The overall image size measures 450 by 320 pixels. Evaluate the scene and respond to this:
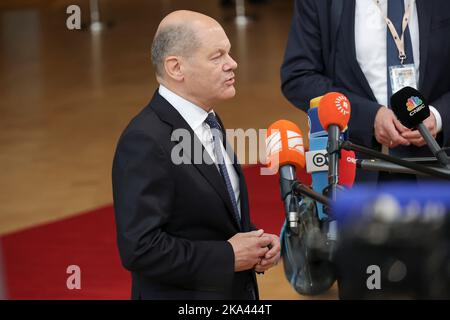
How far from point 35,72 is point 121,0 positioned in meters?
4.57

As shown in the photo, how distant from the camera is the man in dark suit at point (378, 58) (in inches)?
135

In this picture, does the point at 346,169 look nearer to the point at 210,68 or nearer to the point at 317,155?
the point at 317,155

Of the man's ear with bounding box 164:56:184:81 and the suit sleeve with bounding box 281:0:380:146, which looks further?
the suit sleeve with bounding box 281:0:380:146

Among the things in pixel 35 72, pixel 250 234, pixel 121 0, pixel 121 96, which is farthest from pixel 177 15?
pixel 121 0

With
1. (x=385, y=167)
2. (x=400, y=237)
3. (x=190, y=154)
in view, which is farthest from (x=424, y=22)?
(x=400, y=237)

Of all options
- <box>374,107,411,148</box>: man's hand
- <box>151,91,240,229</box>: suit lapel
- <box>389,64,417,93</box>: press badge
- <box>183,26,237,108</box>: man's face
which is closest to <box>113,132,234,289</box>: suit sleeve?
<box>151,91,240,229</box>: suit lapel

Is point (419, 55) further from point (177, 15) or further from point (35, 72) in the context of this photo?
point (35, 72)

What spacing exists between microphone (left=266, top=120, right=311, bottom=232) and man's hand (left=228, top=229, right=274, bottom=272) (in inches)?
6.6

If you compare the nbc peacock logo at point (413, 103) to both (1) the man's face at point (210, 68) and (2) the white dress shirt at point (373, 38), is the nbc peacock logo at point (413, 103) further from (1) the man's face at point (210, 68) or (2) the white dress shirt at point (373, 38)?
(2) the white dress shirt at point (373, 38)

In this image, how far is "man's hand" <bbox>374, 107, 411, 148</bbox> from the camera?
335cm

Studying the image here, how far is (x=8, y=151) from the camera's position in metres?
8.16

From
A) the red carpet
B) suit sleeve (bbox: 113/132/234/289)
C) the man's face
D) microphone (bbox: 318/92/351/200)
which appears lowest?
the red carpet

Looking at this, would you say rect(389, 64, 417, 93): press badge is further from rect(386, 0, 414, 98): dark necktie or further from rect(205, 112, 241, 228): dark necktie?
rect(205, 112, 241, 228): dark necktie

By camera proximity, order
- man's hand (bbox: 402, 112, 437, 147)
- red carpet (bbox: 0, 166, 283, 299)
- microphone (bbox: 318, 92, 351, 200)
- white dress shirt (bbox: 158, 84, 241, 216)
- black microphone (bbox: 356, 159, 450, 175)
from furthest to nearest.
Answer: red carpet (bbox: 0, 166, 283, 299) → man's hand (bbox: 402, 112, 437, 147) → white dress shirt (bbox: 158, 84, 241, 216) → microphone (bbox: 318, 92, 351, 200) → black microphone (bbox: 356, 159, 450, 175)
